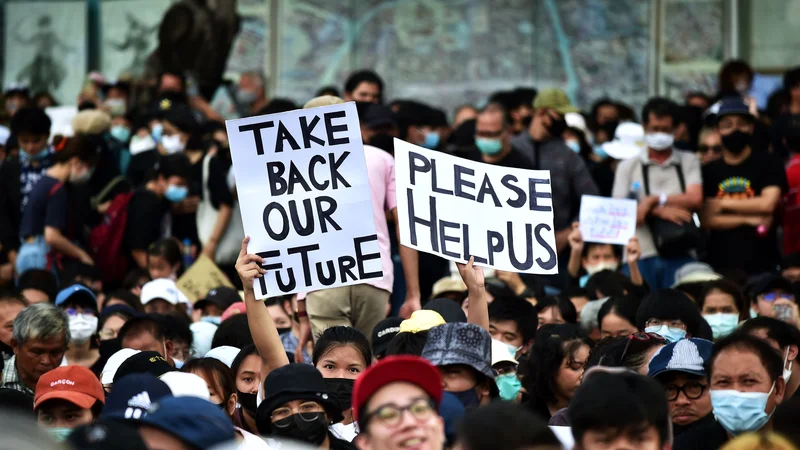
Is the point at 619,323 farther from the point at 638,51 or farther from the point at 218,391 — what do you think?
the point at 638,51

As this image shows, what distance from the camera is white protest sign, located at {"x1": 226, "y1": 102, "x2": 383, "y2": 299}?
841cm

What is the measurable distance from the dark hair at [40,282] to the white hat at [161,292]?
0.66m

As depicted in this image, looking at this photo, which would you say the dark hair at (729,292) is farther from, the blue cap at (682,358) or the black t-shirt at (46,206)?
the black t-shirt at (46,206)

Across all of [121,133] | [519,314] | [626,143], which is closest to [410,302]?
[519,314]

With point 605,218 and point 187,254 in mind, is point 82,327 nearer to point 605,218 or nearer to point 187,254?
point 187,254

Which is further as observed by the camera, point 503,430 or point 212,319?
point 212,319

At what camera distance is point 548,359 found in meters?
8.38

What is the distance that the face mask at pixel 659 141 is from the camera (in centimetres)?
1298

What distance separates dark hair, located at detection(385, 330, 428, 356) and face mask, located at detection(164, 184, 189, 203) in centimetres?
601

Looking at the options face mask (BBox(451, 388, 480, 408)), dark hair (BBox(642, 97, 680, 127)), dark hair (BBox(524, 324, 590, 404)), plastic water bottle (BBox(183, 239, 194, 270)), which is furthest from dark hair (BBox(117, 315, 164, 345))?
dark hair (BBox(642, 97, 680, 127))

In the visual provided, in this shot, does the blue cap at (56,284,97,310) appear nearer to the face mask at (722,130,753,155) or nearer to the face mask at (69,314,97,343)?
the face mask at (69,314,97,343)

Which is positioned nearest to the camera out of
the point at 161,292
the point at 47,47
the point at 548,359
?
the point at 548,359

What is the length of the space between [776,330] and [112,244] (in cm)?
681

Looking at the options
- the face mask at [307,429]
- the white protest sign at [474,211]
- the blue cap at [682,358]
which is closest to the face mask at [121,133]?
the white protest sign at [474,211]
